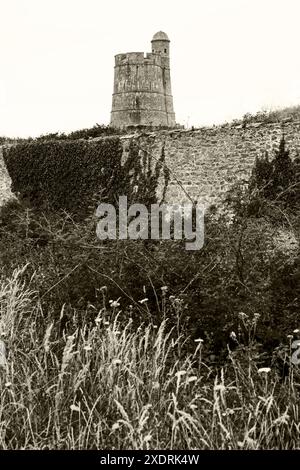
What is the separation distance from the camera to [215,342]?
6.59m

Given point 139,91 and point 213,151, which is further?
point 139,91

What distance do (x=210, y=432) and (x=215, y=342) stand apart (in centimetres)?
201

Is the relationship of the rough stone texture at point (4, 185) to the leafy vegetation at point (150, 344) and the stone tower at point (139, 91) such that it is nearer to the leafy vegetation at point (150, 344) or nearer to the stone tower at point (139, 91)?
the stone tower at point (139, 91)

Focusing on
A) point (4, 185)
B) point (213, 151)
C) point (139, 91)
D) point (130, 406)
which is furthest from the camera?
point (139, 91)

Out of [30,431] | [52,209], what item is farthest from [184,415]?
[52,209]

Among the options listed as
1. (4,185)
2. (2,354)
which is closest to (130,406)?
(2,354)

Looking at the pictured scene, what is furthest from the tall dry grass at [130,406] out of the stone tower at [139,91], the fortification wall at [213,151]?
the stone tower at [139,91]

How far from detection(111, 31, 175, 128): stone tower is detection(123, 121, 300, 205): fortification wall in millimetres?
12349

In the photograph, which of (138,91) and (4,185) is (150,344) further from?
(138,91)

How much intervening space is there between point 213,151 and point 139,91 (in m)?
13.8

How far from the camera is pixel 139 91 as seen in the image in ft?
98.0

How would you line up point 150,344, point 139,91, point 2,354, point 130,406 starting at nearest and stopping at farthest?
point 130,406 < point 2,354 < point 150,344 < point 139,91

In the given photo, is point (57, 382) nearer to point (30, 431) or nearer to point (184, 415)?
point (30, 431)
